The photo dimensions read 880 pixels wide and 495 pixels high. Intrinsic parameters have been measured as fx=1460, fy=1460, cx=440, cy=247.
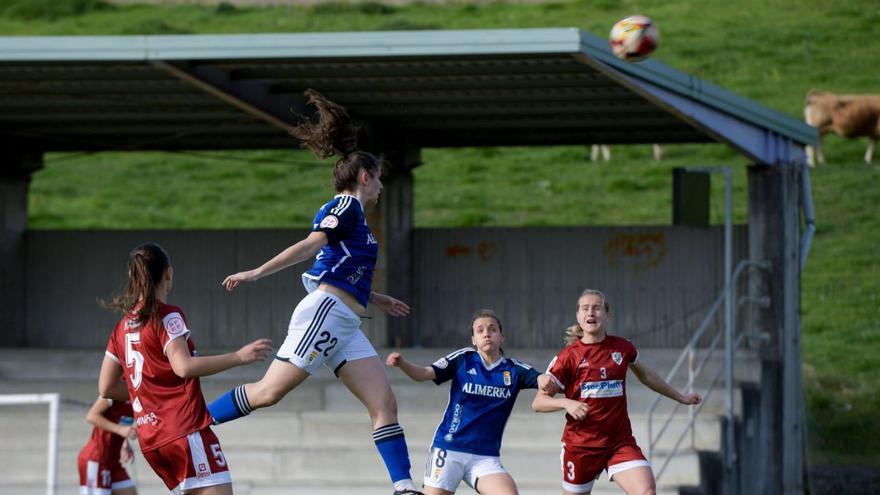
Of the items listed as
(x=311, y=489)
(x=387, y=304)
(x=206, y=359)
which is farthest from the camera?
(x=311, y=489)

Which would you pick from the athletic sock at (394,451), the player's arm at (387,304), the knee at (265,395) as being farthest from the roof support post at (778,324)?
the knee at (265,395)

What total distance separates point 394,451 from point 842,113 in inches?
997

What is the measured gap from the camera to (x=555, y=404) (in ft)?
29.8

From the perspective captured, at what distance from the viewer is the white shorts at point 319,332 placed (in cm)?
812

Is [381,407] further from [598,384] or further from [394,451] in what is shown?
[598,384]

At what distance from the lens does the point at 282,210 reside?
1350 inches

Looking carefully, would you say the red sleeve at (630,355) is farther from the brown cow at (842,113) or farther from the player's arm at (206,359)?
the brown cow at (842,113)

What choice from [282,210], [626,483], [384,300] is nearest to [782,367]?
[626,483]

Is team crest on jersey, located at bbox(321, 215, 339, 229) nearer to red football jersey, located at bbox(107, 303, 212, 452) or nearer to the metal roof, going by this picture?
red football jersey, located at bbox(107, 303, 212, 452)

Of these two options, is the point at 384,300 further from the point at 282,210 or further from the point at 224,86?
the point at 282,210

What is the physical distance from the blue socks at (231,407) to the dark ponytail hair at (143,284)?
863 mm

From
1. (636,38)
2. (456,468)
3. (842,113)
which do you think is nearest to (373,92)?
(636,38)

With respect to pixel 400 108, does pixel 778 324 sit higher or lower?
lower

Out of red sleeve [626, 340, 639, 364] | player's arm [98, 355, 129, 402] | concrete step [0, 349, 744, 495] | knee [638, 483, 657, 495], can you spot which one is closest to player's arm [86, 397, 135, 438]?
concrete step [0, 349, 744, 495]
